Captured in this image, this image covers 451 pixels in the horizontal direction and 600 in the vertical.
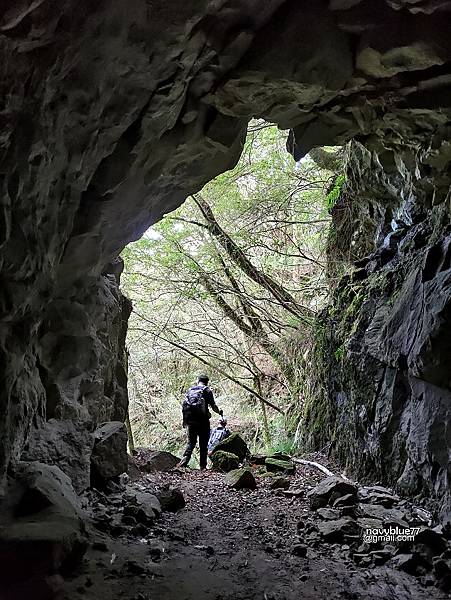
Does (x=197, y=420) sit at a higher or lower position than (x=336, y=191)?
lower

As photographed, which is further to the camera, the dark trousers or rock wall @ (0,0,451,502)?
the dark trousers

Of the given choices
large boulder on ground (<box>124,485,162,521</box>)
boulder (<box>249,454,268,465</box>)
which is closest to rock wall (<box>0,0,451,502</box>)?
large boulder on ground (<box>124,485,162,521</box>)

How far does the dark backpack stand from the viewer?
9.50 m

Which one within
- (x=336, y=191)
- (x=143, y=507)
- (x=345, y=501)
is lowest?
(x=143, y=507)

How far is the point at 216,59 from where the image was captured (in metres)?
4.11

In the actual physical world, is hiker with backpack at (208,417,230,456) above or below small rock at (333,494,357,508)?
above

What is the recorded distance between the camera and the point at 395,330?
→ 5656 mm

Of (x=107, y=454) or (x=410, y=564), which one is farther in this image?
(x=107, y=454)

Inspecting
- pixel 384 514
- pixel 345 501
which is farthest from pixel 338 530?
pixel 345 501

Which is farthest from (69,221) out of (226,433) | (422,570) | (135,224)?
(226,433)

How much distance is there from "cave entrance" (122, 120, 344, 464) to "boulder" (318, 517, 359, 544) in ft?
18.8

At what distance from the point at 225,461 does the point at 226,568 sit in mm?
5148

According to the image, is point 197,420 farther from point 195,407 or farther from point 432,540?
point 432,540

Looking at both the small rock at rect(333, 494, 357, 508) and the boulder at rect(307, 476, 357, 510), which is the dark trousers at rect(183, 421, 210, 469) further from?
the small rock at rect(333, 494, 357, 508)
